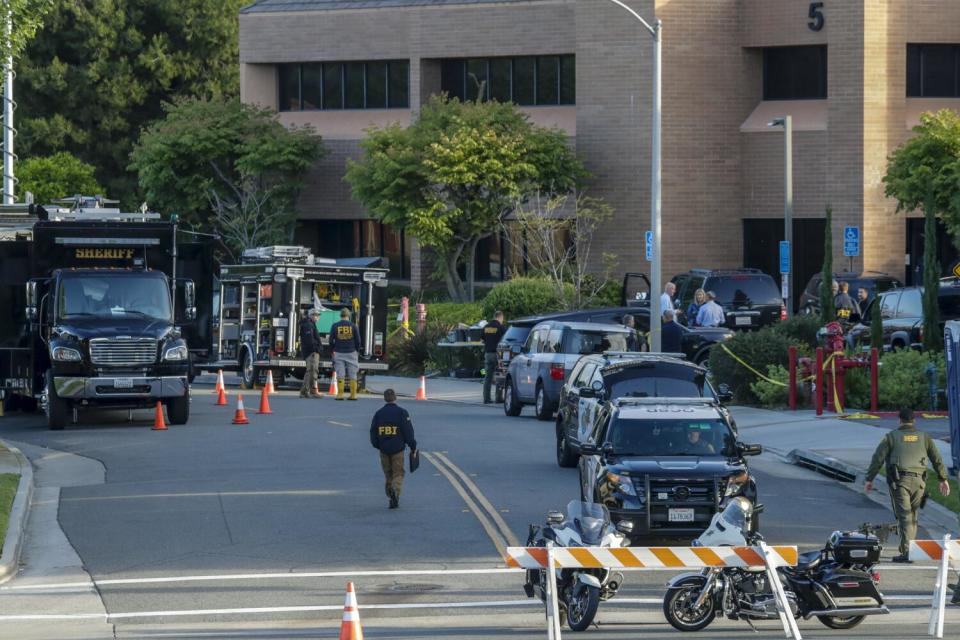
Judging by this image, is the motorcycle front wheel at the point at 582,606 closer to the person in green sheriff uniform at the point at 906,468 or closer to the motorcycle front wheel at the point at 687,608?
the motorcycle front wheel at the point at 687,608

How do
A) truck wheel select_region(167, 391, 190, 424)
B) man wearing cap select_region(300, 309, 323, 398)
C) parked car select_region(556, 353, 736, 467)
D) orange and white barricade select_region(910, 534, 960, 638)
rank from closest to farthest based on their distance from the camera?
orange and white barricade select_region(910, 534, 960, 638)
parked car select_region(556, 353, 736, 467)
truck wheel select_region(167, 391, 190, 424)
man wearing cap select_region(300, 309, 323, 398)

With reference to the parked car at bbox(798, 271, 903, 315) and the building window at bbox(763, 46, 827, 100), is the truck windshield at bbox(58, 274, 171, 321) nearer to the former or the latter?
the parked car at bbox(798, 271, 903, 315)

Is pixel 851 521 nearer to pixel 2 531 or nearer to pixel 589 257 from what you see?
pixel 2 531

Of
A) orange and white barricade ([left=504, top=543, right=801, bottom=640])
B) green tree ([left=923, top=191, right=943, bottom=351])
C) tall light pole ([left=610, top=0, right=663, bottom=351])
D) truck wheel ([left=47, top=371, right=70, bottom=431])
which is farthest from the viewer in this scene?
tall light pole ([left=610, top=0, right=663, bottom=351])

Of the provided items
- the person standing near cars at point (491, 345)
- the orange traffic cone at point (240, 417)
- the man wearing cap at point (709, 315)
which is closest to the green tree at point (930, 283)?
the man wearing cap at point (709, 315)

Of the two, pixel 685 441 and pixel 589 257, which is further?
pixel 589 257

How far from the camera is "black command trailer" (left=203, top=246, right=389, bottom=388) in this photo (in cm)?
3859

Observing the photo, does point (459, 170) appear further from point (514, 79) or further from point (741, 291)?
point (741, 291)

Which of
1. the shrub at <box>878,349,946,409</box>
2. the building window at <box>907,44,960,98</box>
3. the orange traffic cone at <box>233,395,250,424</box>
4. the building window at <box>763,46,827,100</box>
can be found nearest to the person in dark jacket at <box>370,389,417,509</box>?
the orange traffic cone at <box>233,395,250,424</box>

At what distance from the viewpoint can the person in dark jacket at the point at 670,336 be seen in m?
31.3

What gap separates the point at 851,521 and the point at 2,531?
941 centimetres

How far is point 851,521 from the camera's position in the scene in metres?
19.0

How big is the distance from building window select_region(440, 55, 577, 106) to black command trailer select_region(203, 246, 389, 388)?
59.1 feet

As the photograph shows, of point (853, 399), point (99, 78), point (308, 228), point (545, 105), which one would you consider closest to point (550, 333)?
point (853, 399)
